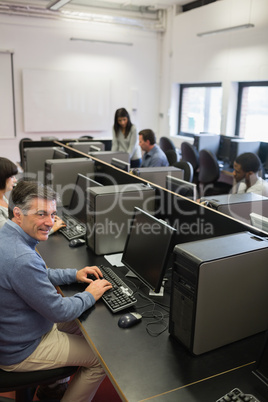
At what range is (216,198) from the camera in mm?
2047

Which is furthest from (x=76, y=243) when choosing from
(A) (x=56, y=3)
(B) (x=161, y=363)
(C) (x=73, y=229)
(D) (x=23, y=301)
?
(A) (x=56, y=3)

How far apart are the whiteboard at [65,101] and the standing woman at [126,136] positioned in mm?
2554

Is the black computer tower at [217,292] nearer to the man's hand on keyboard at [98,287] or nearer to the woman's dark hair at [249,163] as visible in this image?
the man's hand on keyboard at [98,287]

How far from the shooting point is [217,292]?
50.1 inches

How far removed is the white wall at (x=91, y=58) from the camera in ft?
20.5

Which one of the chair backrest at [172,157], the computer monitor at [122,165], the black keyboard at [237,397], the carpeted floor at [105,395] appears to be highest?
the computer monitor at [122,165]

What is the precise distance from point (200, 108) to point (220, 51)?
49.1 inches

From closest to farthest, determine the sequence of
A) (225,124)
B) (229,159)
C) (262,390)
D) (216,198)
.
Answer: (262,390), (216,198), (229,159), (225,124)

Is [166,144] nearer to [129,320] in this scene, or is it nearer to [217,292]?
[129,320]

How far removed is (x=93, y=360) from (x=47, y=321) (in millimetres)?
279

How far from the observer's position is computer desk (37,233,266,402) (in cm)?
115

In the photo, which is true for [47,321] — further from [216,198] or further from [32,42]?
[32,42]

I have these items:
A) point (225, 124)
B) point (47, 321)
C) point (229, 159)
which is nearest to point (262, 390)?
point (47, 321)

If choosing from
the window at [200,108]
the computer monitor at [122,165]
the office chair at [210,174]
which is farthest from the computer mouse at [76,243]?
the window at [200,108]
